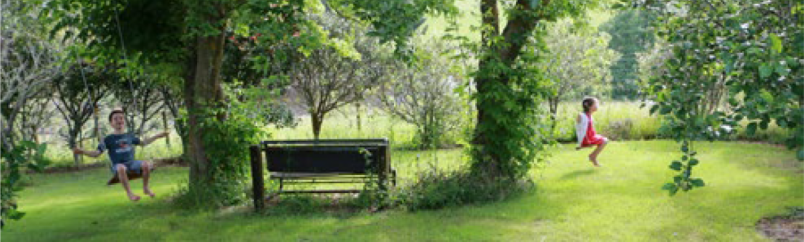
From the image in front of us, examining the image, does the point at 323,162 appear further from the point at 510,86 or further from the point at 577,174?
the point at 577,174

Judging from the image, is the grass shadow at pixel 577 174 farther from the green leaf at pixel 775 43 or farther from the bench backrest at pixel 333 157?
the green leaf at pixel 775 43

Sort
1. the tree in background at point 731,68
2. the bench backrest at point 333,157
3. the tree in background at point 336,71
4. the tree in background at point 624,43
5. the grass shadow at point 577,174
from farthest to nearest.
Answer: the tree in background at point 624,43
the tree in background at point 336,71
the grass shadow at point 577,174
the bench backrest at point 333,157
the tree in background at point 731,68

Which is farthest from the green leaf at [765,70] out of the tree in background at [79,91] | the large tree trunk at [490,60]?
the tree in background at [79,91]

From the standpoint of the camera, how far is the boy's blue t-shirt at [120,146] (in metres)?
6.77

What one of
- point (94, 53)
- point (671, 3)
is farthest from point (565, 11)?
point (94, 53)

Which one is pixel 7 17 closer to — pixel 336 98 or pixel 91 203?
pixel 91 203

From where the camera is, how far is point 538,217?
242 inches

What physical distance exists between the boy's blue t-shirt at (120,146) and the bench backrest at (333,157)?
4.66 feet

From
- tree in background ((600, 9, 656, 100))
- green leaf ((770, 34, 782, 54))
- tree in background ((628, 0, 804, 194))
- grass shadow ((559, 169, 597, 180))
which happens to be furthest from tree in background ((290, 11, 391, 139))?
tree in background ((600, 9, 656, 100))

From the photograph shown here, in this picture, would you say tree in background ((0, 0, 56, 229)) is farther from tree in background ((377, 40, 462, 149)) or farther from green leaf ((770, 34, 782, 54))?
green leaf ((770, 34, 782, 54))

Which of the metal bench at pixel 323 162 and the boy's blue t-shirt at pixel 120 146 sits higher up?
the boy's blue t-shirt at pixel 120 146

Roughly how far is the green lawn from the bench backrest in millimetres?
446

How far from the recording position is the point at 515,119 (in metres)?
7.11

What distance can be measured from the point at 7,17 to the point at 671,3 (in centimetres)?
1060
